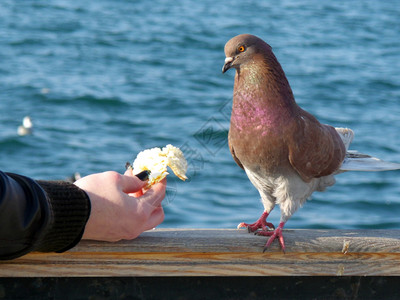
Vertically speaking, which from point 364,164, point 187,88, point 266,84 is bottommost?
point 187,88

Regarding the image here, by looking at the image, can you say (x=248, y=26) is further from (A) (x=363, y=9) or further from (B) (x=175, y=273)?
(B) (x=175, y=273)

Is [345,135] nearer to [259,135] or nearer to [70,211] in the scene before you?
[259,135]

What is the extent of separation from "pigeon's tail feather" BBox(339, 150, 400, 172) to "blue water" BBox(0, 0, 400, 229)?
819 mm

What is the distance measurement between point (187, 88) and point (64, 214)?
10.4 meters

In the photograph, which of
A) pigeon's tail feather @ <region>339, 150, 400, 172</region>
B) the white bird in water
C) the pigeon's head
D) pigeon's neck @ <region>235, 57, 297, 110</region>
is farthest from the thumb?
the white bird in water

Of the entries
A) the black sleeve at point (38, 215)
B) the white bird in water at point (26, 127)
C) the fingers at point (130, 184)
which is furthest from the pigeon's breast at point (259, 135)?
the white bird in water at point (26, 127)

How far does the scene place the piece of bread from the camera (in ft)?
8.27

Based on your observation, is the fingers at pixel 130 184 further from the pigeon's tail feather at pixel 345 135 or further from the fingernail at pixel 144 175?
the pigeon's tail feather at pixel 345 135

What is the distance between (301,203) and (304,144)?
1.01 ft

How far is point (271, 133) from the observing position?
3133 millimetres

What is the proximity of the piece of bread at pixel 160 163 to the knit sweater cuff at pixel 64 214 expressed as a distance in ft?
1.27

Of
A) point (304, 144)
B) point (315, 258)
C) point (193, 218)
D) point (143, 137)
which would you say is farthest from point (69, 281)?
point (143, 137)

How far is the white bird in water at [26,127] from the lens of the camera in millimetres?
10164

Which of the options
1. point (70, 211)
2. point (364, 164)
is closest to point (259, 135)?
point (364, 164)
